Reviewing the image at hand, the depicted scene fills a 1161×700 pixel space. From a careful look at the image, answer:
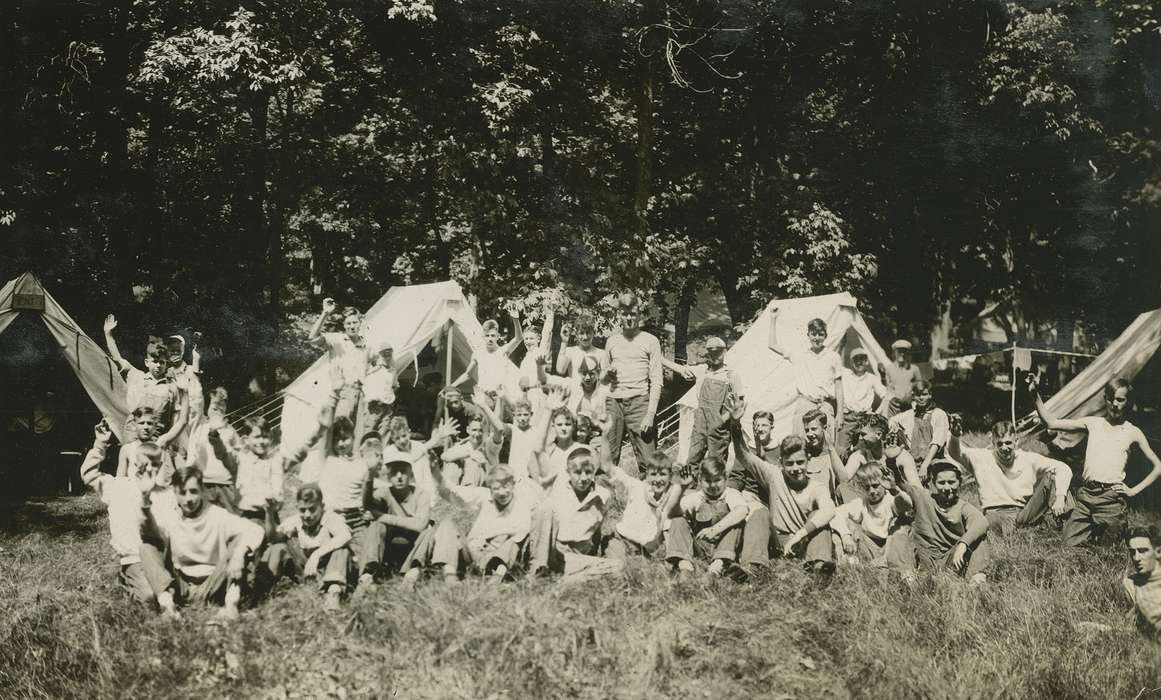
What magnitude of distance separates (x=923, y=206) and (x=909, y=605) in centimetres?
1231

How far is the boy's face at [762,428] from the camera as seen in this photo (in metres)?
6.05

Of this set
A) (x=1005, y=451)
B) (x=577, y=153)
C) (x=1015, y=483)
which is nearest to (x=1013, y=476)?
(x=1015, y=483)

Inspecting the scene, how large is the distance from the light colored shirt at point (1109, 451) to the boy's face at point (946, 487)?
5.10ft

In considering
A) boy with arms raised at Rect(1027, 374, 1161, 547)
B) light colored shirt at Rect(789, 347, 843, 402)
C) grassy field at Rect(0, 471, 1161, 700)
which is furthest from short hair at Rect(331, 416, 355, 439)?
boy with arms raised at Rect(1027, 374, 1161, 547)

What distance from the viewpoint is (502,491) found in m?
5.16

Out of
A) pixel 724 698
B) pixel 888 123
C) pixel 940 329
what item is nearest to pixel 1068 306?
pixel 940 329

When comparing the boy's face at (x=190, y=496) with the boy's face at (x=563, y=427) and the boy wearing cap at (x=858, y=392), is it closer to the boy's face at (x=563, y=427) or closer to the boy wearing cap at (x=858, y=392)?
the boy's face at (x=563, y=427)

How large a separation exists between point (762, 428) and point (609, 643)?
2.36m

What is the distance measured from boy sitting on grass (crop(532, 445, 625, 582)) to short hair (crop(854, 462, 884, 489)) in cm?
173

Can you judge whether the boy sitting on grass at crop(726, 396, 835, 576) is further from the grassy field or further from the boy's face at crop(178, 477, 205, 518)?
the boy's face at crop(178, 477, 205, 518)

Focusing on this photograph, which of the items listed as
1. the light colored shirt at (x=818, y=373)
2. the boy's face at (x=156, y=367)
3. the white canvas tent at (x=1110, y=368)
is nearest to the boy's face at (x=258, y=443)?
the boy's face at (x=156, y=367)

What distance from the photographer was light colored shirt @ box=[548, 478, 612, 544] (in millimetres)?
5227

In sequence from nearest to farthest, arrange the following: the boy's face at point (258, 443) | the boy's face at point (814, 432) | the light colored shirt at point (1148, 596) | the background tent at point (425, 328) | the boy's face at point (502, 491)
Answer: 1. the light colored shirt at point (1148, 596)
2. the boy's face at point (502, 491)
3. the boy's face at point (258, 443)
4. the boy's face at point (814, 432)
5. the background tent at point (425, 328)

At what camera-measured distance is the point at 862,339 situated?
31.9ft
